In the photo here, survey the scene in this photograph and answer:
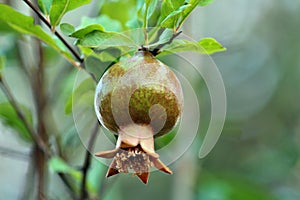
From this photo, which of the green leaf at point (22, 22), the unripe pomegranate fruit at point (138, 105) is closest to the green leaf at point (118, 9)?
the green leaf at point (22, 22)

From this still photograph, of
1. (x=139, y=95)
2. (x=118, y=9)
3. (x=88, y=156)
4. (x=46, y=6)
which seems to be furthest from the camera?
(x=118, y=9)

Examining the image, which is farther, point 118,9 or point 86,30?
point 118,9

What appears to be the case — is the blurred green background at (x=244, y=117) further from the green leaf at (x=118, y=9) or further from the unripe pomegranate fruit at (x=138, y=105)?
the unripe pomegranate fruit at (x=138, y=105)

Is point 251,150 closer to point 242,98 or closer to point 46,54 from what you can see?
point 242,98

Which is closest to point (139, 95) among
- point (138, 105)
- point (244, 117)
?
point (138, 105)

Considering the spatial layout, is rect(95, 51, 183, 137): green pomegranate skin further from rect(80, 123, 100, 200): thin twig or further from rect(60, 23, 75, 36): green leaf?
rect(80, 123, 100, 200): thin twig

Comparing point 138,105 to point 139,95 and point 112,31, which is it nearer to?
point 139,95

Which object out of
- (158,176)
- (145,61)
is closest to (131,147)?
(145,61)
